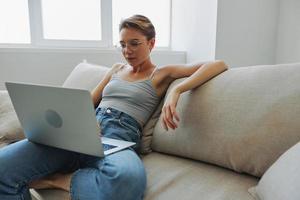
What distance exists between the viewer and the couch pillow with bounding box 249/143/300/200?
2.24 feet

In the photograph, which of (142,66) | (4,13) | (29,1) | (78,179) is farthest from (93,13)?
(78,179)

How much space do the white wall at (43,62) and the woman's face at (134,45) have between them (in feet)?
3.96

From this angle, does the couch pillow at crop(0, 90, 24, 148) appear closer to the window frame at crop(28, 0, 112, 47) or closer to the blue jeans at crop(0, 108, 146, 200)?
the blue jeans at crop(0, 108, 146, 200)

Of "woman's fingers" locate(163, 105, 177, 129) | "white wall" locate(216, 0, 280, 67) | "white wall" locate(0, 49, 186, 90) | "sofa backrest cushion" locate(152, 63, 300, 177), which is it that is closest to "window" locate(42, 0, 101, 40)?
"white wall" locate(0, 49, 186, 90)

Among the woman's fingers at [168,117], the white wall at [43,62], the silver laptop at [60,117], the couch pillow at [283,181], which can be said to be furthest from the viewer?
the white wall at [43,62]

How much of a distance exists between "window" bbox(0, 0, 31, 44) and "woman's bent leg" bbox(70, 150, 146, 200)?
194cm

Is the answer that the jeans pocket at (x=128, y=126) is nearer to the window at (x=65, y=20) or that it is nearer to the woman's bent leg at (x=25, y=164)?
the woman's bent leg at (x=25, y=164)

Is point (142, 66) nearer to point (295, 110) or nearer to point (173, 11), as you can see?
point (295, 110)

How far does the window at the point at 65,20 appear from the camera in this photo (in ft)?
7.84

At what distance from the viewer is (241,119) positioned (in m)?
1.01

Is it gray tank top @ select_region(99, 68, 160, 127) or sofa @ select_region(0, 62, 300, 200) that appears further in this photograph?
gray tank top @ select_region(99, 68, 160, 127)

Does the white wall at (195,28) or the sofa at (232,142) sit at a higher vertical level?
the white wall at (195,28)

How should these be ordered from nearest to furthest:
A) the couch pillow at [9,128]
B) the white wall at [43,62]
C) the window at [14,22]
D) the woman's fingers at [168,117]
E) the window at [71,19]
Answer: the woman's fingers at [168,117] → the couch pillow at [9,128] → the white wall at [43,62] → the window at [14,22] → the window at [71,19]

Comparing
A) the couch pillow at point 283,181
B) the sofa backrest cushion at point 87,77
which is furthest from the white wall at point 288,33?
the couch pillow at point 283,181
